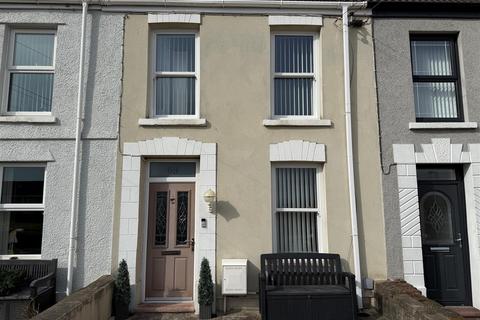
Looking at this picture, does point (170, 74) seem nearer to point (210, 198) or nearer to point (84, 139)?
point (84, 139)

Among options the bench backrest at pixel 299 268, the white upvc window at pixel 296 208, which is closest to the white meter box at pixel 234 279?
the bench backrest at pixel 299 268

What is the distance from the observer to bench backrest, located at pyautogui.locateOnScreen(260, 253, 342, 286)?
20.8 ft

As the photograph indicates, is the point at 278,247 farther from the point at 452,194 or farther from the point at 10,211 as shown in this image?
the point at 10,211

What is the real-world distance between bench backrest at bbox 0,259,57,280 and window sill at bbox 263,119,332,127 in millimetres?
4397

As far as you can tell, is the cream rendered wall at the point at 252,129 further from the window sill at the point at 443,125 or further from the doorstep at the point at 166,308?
the doorstep at the point at 166,308

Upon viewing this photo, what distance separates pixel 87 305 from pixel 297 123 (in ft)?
14.7

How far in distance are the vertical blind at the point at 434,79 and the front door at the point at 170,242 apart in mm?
4707

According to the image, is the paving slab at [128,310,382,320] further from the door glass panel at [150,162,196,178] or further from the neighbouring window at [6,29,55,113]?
the neighbouring window at [6,29,55,113]

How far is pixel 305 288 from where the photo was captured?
6109mm

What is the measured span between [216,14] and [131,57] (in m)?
1.80

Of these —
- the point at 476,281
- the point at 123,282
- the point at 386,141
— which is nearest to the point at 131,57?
the point at 123,282

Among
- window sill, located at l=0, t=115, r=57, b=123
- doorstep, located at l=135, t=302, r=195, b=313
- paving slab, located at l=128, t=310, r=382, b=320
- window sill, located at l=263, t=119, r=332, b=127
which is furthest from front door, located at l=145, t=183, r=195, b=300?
window sill, located at l=0, t=115, r=57, b=123

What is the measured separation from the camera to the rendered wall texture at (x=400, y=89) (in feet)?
23.1

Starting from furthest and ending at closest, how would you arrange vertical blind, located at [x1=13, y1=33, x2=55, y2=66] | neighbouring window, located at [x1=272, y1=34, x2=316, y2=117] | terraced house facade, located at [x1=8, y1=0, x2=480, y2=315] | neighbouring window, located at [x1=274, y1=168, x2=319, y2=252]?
neighbouring window, located at [x1=272, y1=34, x2=316, y2=117]
vertical blind, located at [x1=13, y1=33, x2=55, y2=66]
neighbouring window, located at [x1=274, y1=168, x2=319, y2=252]
terraced house facade, located at [x1=8, y1=0, x2=480, y2=315]
